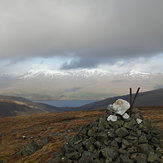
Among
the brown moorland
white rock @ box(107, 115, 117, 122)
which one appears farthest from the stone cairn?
the brown moorland

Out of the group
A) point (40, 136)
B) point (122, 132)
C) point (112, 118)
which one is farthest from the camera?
point (40, 136)

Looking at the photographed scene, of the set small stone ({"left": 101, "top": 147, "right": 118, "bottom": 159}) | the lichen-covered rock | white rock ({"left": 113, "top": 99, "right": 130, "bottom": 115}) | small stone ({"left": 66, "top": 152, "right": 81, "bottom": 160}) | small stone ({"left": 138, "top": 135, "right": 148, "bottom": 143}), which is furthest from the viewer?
small stone ({"left": 66, "top": 152, "right": 81, "bottom": 160})

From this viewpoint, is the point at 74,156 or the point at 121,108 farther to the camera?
the point at 74,156

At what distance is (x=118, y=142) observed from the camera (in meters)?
25.9

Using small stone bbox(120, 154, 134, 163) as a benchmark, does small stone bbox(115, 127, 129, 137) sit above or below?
above

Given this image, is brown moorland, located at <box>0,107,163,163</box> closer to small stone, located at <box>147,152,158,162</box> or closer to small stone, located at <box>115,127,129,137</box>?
small stone, located at <box>115,127,129,137</box>

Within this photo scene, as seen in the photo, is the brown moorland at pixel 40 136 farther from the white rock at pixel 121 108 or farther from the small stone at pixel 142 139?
the small stone at pixel 142 139

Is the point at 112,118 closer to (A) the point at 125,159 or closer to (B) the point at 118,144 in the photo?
(B) the point at 118,144

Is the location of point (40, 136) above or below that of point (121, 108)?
below

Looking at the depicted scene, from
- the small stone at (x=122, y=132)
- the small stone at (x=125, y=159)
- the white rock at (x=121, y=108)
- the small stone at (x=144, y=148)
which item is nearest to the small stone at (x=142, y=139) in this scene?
the small stone at (x=144, y=148)

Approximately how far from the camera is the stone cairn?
977 inches

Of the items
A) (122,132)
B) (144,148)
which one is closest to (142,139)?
(144,148)

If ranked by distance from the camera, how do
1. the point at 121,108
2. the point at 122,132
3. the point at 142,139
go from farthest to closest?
the point at 121,108
the point at 122,132
the point at 142,139

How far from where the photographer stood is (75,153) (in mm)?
27422
